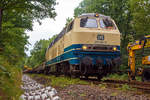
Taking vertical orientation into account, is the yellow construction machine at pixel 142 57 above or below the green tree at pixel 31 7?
below

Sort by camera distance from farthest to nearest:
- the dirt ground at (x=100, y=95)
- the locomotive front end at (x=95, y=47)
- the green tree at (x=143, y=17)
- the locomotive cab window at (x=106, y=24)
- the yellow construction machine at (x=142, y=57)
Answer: the green tree at (x=143, y=17) < the locomotive cab window at (x=106, y=24) < the locomotive front end at (x=95, y=47) < the yellow construction machine at (x=142, y=57) < the dirt ground at (x=100, y=95)

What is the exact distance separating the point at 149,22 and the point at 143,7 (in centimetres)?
185

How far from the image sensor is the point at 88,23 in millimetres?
9609

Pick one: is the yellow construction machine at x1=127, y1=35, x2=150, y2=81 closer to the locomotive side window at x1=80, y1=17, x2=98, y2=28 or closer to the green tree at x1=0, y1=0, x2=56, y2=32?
the locomotive side window at x1=80, y1=17, x2=98, y2=28

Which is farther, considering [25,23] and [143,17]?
[25,23]

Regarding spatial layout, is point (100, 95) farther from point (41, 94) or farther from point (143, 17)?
point (143, 17)

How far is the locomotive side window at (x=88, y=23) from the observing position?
9.51 meters

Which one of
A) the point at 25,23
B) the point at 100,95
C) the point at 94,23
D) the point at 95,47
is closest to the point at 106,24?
the point at 94,23


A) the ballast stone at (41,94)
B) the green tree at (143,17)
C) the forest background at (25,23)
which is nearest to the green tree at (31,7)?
the forest background at (25,23)

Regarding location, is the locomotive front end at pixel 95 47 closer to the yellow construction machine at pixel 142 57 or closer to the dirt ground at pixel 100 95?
the yellow construction machine at pixel 142 57

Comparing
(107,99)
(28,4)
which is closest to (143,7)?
(28,4)

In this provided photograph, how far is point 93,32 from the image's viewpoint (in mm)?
9109

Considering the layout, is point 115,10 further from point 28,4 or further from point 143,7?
point 28,4

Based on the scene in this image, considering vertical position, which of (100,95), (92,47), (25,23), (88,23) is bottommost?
(100,95)
